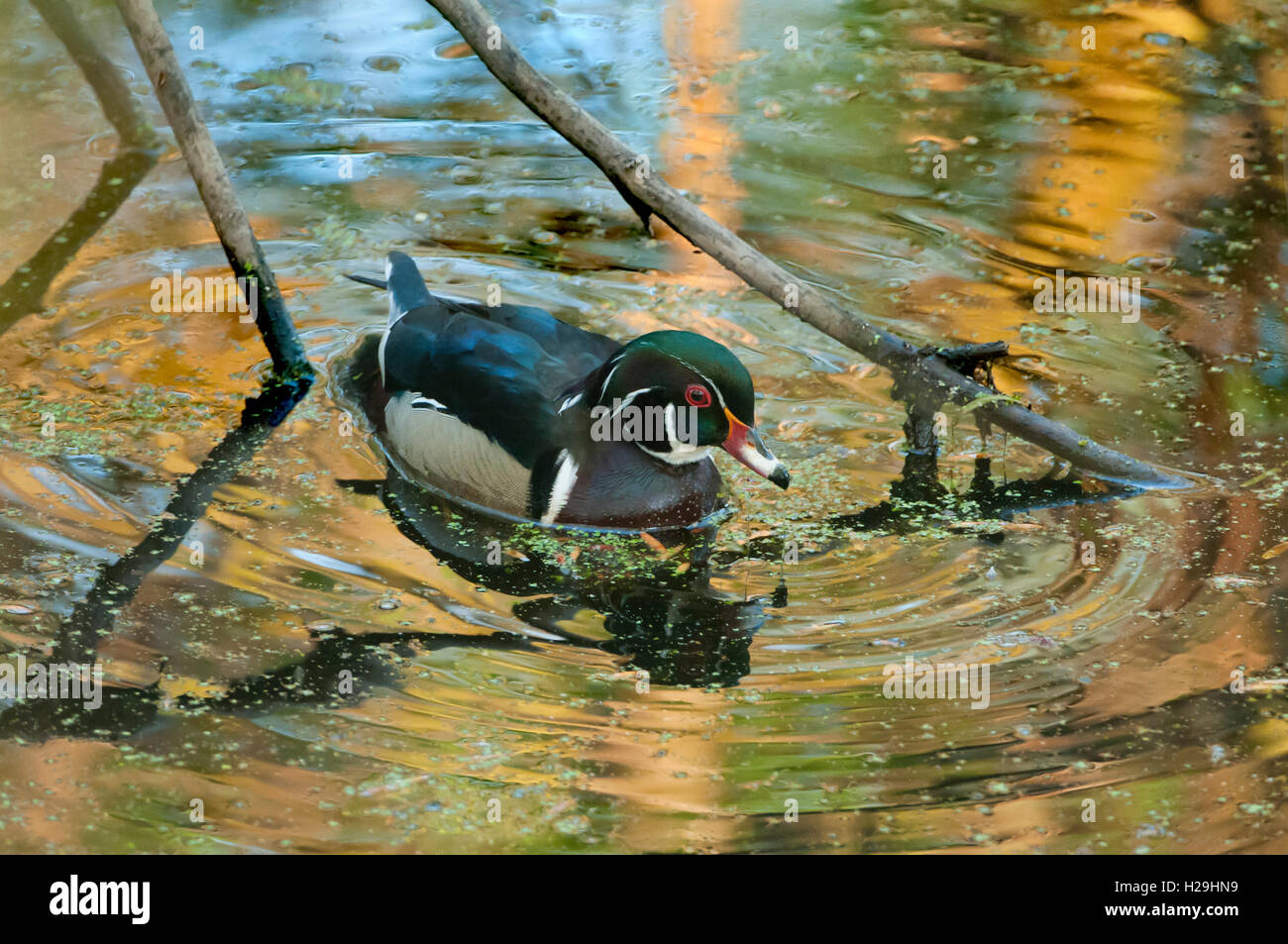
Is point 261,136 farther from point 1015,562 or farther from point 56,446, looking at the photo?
point 1015,562

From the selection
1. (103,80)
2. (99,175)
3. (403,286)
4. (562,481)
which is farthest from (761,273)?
(103,80)

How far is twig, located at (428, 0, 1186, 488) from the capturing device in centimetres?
584

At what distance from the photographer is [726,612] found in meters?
5.23

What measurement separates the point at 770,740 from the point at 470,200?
453cm

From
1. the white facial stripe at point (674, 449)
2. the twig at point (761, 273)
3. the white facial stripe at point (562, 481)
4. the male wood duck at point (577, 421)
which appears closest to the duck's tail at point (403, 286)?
the male wood duck at point (577, 421)

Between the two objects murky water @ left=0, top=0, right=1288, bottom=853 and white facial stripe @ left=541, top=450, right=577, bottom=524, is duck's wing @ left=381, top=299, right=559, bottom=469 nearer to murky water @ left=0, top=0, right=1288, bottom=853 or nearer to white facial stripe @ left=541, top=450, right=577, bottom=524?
white facial stripe @ left=541, top=450, right=577, bottom=524

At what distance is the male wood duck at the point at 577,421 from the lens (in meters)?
5.58

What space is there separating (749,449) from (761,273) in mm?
737

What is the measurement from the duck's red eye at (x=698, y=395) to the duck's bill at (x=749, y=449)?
0.09 m

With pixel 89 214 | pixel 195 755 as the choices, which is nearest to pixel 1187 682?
pixel 195 755

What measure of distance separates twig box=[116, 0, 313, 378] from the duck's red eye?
6.56 feet

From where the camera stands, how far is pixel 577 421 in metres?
5.68
